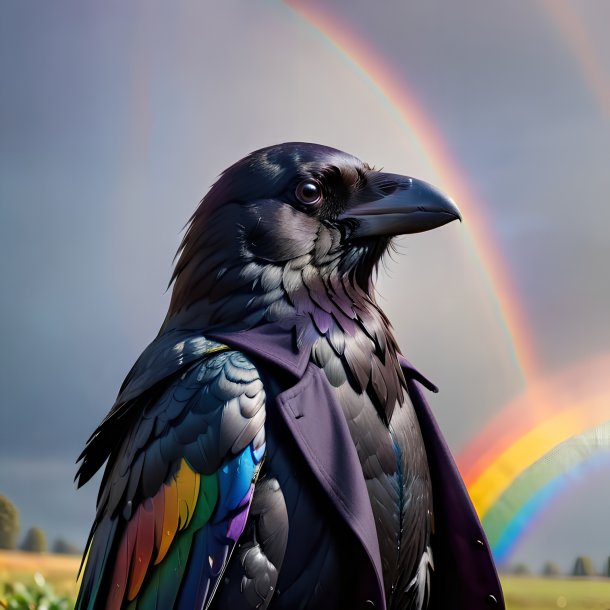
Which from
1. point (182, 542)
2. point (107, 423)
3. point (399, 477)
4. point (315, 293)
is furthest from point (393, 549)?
point (107, 423)

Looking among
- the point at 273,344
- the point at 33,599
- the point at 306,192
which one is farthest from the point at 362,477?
the point at 33,599

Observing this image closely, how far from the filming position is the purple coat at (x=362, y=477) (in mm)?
2473

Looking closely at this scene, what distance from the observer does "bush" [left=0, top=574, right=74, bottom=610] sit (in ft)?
20.2

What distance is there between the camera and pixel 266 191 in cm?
291

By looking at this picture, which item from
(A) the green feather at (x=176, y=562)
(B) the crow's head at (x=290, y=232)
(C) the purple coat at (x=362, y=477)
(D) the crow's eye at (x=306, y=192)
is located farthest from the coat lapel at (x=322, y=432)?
(D) the crow's eye at (x=306, y=192)

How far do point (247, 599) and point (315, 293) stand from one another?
1.00m

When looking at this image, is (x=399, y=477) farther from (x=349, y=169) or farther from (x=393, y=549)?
(x=349, y=169)

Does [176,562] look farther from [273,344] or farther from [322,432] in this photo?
[273,344]

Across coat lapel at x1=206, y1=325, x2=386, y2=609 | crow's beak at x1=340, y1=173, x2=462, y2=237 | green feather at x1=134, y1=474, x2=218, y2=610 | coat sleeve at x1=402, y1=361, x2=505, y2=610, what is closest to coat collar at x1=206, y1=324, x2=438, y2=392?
coat lapel at x1=206, y1=325, x2=386, y2=609

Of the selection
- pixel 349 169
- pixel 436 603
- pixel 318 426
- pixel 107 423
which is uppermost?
pixel 349 169

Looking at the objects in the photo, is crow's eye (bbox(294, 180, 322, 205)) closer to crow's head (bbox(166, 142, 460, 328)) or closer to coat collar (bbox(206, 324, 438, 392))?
crow's head (bbox(166, 142, 460, 328))

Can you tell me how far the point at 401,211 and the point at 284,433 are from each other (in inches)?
37.5

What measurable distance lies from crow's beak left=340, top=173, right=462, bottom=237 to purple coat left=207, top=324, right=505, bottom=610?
524 mm

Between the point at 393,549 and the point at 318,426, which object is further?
the point at 393,549
